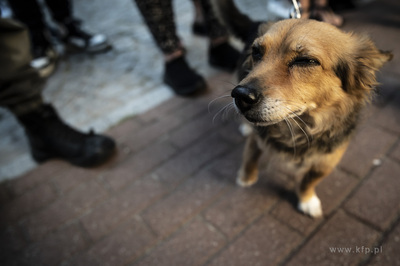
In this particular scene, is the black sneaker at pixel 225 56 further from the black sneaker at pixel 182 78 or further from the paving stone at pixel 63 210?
the paving stone at pixel 63 210

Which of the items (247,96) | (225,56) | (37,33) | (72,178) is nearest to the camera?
(247,96)

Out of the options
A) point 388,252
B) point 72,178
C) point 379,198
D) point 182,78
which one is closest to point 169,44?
point 182,78

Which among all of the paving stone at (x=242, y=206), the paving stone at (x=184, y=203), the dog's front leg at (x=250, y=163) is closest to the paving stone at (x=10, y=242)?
the paving stone at (x=184, y=203)

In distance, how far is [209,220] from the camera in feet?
5.32

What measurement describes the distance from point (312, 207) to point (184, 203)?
825 millimetres

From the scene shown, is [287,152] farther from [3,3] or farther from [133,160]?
[3,3]

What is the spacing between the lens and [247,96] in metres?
1.13

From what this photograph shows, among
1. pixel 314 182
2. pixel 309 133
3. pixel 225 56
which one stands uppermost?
pixel 309 133

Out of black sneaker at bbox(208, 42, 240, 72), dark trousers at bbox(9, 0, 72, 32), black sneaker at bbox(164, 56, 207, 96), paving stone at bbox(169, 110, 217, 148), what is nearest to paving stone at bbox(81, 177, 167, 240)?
paving stone at bbox(169, 110, 217, 148)

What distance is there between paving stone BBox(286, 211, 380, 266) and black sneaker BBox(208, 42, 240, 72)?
1903 mm

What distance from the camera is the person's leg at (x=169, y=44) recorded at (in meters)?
2.33

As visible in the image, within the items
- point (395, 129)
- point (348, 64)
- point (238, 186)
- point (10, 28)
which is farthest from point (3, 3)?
point (395, 129)

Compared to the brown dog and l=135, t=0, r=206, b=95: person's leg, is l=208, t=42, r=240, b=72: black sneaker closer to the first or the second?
l=135, t=0, r=206, b=95: person's leg

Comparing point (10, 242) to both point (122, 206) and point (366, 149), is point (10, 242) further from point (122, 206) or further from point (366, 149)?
point (366, 149)
